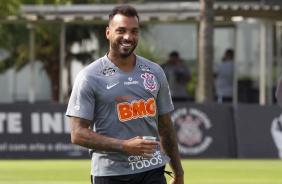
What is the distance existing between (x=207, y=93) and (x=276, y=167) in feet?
23.0

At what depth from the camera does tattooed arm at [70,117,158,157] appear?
7110 millimetres

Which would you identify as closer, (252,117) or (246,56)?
(252,117)

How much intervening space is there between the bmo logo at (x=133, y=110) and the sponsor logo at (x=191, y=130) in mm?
14954

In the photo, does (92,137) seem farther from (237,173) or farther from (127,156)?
(237,173)

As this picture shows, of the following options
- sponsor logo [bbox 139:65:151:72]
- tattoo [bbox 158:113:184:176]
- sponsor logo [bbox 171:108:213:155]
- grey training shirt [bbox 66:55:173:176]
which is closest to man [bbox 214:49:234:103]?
sponsor logo [bbox 171:108:213:155]

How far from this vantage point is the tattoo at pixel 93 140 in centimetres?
726

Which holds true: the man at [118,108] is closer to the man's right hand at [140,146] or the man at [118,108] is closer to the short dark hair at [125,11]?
the short dark hair at [125,11]

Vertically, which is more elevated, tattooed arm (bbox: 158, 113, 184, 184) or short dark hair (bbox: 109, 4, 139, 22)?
short dark hair (bbox: 109, 4, 139, 22)

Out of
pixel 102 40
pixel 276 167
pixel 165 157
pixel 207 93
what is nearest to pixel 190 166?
pixel 276 167

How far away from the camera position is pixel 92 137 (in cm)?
730

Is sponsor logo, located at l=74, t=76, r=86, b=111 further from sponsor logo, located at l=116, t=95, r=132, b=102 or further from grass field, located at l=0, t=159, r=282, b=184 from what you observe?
grass field, located at l=0, t=159, r=282, b=184

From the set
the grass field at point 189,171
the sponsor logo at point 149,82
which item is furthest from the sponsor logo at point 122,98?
the grass field at point 189,171

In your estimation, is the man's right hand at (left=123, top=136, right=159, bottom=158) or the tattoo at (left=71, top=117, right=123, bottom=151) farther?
the tattoo at (left=71, top=117, right=123, bottom=151)

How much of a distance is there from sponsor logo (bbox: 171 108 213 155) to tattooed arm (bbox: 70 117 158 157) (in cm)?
1507
